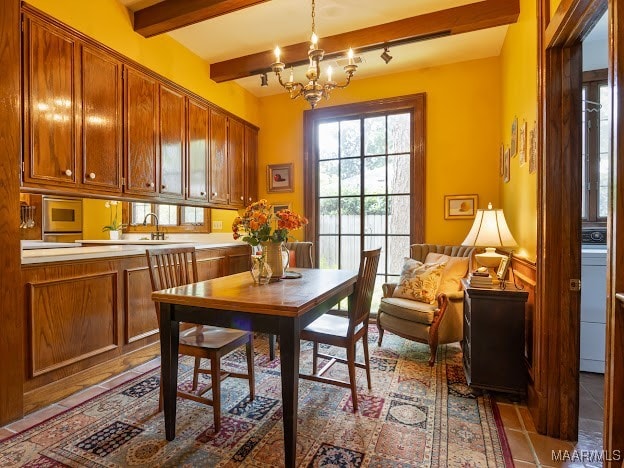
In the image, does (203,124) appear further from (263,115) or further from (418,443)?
(418,443)

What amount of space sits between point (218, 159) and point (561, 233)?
349 cm

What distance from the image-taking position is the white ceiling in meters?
2.80

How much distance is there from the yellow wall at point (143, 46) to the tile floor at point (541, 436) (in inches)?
156

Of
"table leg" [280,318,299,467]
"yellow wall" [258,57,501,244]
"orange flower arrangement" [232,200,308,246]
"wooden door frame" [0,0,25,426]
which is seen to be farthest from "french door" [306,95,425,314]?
"wooden door frame" [0,0,25,426]

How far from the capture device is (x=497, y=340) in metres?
2.11

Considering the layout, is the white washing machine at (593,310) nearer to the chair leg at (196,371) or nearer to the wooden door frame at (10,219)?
the chair leg at (196,371)

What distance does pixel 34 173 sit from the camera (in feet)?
7.02

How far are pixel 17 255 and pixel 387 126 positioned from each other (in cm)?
375

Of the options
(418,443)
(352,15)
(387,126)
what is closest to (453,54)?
(387,126)

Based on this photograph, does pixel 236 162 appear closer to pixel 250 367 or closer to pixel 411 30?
pixel 411 30

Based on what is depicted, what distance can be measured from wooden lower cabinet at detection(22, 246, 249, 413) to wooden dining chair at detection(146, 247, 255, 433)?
72 cm

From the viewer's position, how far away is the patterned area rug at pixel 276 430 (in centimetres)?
158

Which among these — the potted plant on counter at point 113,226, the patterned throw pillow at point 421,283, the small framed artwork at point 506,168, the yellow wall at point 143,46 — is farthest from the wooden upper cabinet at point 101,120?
the small framed artwork at point 506,168

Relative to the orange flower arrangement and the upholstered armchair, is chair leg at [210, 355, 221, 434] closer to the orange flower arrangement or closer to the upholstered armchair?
the orange flower arrangement
